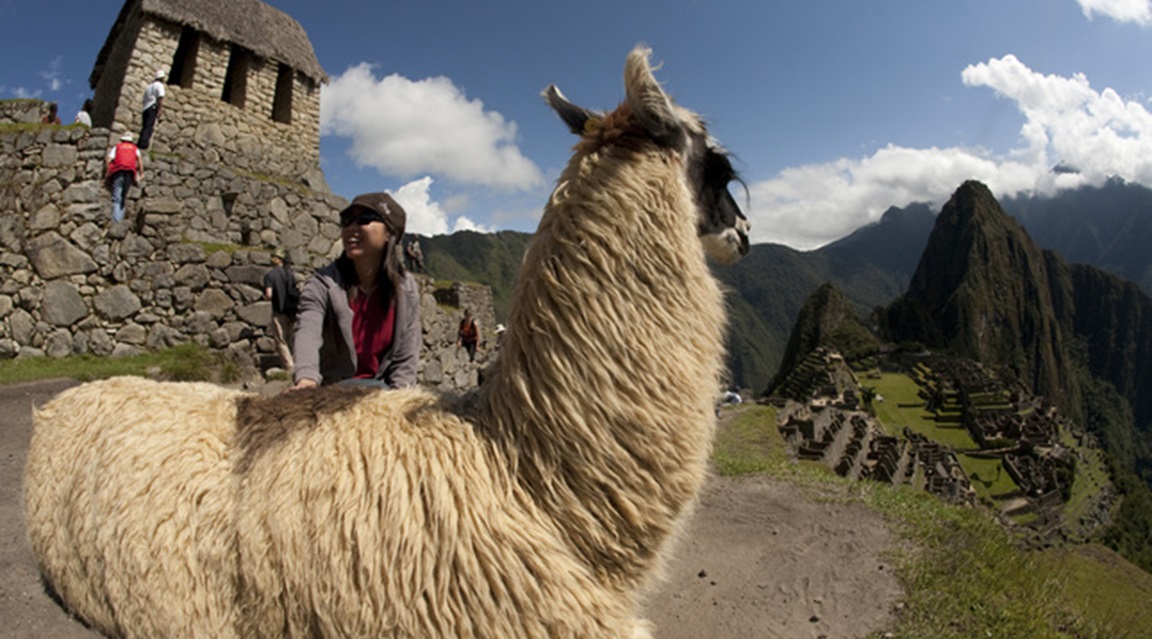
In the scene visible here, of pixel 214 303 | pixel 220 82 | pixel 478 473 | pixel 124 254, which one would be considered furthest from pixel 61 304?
pixel 478 473

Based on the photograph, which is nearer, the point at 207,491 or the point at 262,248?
the point at 207,491

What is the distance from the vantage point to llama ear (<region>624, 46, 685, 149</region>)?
1844 millimetres

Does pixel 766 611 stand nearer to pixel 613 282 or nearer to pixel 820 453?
pixel 613 282

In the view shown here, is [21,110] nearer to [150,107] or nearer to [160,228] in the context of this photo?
[150,107]

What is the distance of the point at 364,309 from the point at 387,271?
27cm

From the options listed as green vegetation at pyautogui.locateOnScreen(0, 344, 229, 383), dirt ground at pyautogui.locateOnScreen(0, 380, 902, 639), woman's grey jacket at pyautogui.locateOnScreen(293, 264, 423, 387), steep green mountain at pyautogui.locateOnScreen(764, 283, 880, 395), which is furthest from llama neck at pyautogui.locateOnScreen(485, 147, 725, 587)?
steep green mountain at pyautogui.locateOnScreen(764, 283, 880, 395)

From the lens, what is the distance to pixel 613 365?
5.82ft

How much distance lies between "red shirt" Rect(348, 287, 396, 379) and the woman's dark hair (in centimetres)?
4

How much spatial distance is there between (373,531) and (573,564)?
56 cm

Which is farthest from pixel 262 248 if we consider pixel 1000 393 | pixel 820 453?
pixel 1000 393

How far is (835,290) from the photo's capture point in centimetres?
9056

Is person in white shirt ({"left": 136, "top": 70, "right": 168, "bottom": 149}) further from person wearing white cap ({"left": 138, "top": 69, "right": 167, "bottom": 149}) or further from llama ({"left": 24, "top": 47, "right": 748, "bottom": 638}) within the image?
llama ({"left": 24, "top": 47, "right": 748, "bottom": 638})

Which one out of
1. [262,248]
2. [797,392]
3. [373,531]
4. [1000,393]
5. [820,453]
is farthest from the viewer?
[1000,393]

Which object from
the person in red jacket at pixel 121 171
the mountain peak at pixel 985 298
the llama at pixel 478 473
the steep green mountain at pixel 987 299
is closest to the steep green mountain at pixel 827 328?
the steep green mountain at pixel 987 299
